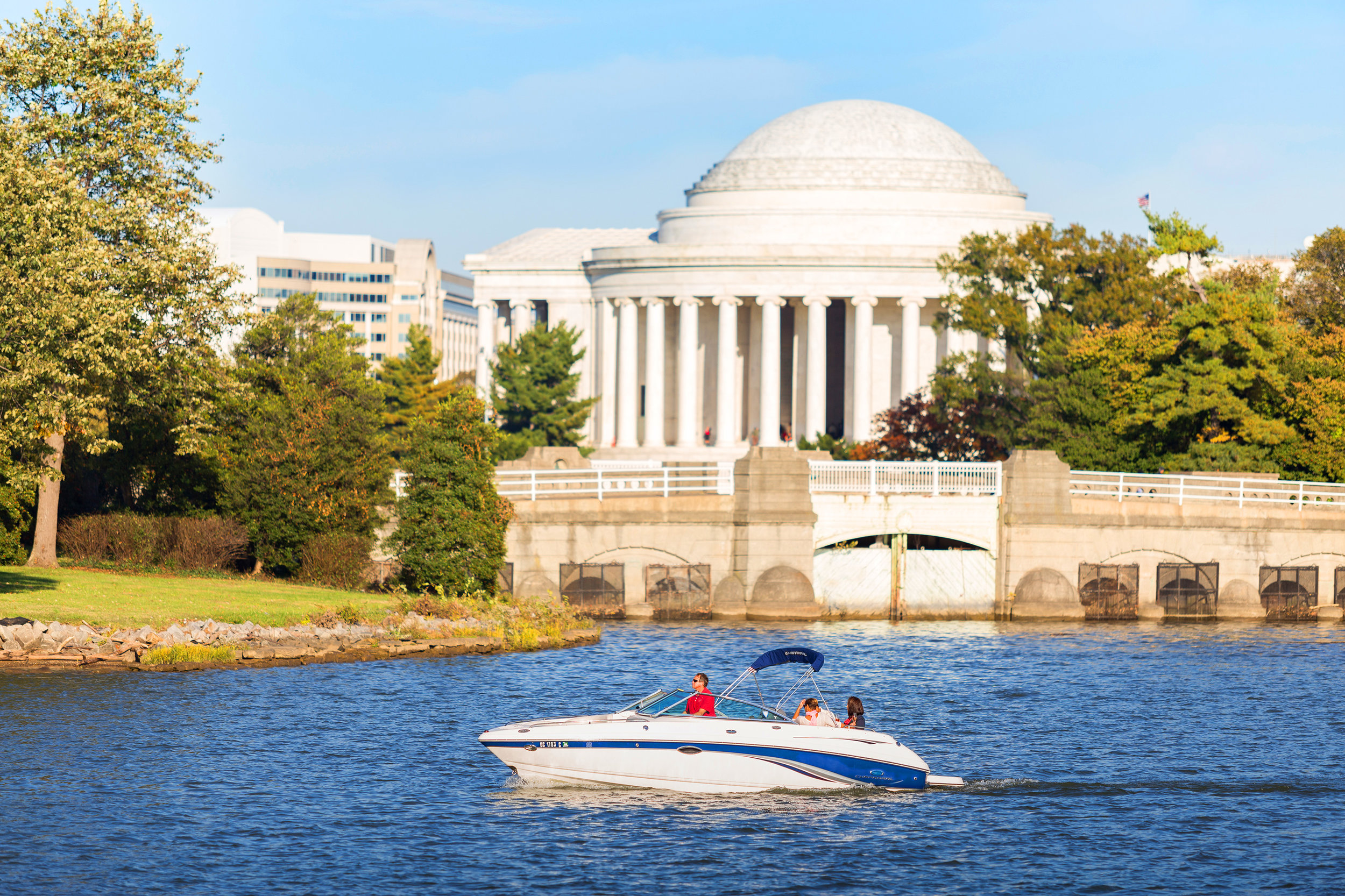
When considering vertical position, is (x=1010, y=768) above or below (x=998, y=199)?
below

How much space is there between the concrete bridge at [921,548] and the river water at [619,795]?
11.6 m

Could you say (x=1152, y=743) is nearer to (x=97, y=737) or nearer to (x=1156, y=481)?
(x=97, y=737)

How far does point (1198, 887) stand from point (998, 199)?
87.7 metres

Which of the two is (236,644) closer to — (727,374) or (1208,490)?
(1208,490)

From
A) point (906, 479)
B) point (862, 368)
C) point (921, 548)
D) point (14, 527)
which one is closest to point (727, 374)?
point (862, 368)

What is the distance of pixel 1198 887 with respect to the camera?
1061 inches

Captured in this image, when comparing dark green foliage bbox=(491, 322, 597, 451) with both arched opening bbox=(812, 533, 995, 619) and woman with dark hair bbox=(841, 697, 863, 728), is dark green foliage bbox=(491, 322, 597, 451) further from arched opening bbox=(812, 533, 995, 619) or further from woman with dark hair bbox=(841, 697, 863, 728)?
woman with dark hair bbox=(841, 697, 863, 728)

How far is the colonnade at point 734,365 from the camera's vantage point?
10712cm

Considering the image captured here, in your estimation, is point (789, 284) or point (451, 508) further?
point (789, 284)

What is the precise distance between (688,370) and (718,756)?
77934 mm

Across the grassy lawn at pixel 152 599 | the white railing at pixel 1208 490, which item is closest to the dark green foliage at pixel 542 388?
the white railing at pixel 1208 490

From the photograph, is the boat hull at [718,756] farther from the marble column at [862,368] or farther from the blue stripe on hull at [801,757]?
the marble column at [862,368]

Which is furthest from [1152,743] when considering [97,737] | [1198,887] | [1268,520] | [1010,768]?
[1268,520]

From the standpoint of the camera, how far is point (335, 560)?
190 ft
